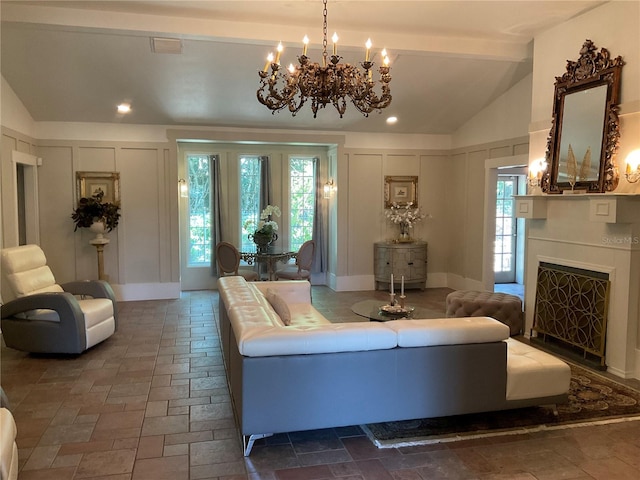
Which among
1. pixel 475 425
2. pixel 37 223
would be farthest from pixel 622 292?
pixel 37 223

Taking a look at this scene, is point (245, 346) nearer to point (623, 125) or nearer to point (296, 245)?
point (623, 125)

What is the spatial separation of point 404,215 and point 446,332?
5477 mm

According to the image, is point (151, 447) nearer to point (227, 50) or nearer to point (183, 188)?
point (227, 50)

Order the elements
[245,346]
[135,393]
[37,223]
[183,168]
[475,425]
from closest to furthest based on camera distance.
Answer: [245,346] → [475,425] → [135,393] → [37,223] → [183,168]

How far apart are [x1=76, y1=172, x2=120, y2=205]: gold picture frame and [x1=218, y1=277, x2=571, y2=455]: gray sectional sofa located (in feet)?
16.1


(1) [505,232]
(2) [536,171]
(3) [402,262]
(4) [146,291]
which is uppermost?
(2) [536,171]

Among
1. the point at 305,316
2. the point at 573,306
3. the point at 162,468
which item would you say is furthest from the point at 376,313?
the point at 162,468

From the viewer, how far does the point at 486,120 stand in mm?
7406

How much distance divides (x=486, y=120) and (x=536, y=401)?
5.11 metres

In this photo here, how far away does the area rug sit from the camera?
124 inches

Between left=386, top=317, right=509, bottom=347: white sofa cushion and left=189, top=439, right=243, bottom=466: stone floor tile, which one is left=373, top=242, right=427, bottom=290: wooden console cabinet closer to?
left=386, top=317, right=509, bottom=347: white sofa cushion

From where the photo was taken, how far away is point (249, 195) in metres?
8.73

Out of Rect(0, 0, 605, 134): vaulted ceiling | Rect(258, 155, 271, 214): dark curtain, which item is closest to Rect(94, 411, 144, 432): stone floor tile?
Rect(0, 0, 605, 134): vaulted ceiling

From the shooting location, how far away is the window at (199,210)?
Result: 8516 millimetres
